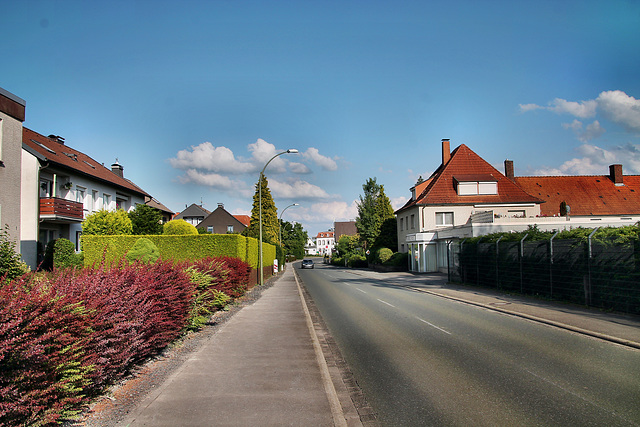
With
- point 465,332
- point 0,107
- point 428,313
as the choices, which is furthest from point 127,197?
point 465,332

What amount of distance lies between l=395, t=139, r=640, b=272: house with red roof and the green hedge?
18.5 m

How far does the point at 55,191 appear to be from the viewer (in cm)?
2650

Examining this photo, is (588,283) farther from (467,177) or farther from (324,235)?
(324,235)

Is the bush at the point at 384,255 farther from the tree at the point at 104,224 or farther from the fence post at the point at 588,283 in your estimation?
the fence post at the point at 588,283

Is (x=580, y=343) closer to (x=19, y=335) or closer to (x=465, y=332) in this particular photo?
(x=465, y=332)

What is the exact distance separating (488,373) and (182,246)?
19393mm

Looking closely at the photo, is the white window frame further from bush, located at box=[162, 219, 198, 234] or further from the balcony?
the balcony

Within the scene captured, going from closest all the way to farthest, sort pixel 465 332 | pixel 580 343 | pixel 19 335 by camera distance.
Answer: pixel 19 335 < pixel 580 343 < pixel 465 332

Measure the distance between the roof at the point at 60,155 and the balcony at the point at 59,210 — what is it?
2.26 metres

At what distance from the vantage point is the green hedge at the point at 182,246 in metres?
21.4

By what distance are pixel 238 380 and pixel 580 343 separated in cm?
683

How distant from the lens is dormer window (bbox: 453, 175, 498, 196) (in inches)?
1678

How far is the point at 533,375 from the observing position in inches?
249

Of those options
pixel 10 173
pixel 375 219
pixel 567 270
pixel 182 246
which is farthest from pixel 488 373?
pixel 375 219
